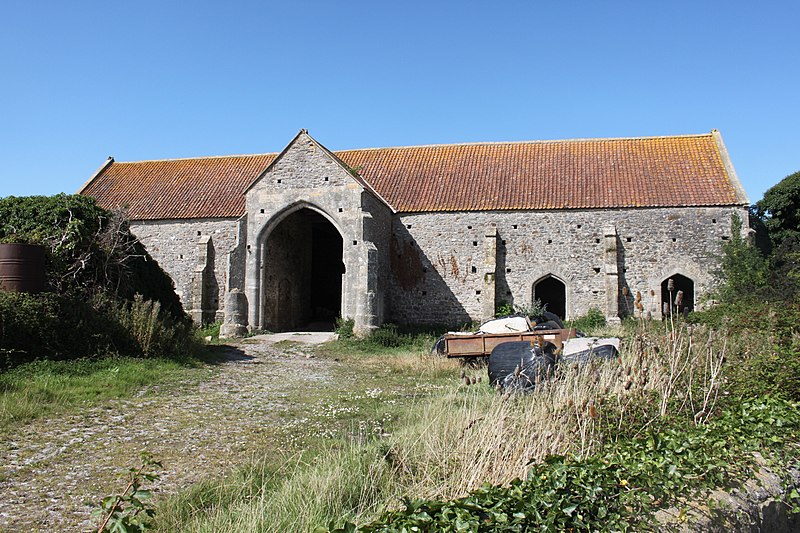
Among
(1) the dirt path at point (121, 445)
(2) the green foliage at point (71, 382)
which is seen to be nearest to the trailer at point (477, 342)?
(1) the dirt path at point (121, 445)

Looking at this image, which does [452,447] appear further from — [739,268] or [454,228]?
[739,268]

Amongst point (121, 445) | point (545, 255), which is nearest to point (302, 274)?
point (545, 255)

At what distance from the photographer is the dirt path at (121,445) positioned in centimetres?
490

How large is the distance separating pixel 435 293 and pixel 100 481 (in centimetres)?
1600

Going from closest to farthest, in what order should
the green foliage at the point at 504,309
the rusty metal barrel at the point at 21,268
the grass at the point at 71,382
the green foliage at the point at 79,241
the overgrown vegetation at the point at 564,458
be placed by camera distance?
the overgrown vegetation at the point at 564,458, the grass at the point at 71,382, the rusty metal barrel at the point at 21,268, the green foliage at the point at 79,241, the green foliage at the point at 504,309

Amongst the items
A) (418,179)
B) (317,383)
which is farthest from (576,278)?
(317,383)

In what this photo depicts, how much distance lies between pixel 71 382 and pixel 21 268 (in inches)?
117

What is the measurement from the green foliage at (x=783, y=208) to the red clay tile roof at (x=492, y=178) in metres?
6.14

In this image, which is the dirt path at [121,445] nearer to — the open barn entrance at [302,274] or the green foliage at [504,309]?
the open barn entrance at [302,274]

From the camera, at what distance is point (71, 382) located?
9.43 metres

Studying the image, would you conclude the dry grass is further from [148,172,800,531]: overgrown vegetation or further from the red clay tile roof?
the red clay tile roof

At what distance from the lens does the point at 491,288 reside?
19.9 m

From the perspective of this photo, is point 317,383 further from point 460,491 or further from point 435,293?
point 435,293

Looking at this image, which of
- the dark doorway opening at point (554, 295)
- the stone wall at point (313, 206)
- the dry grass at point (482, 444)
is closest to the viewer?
the dry grass at point (482, 444)
